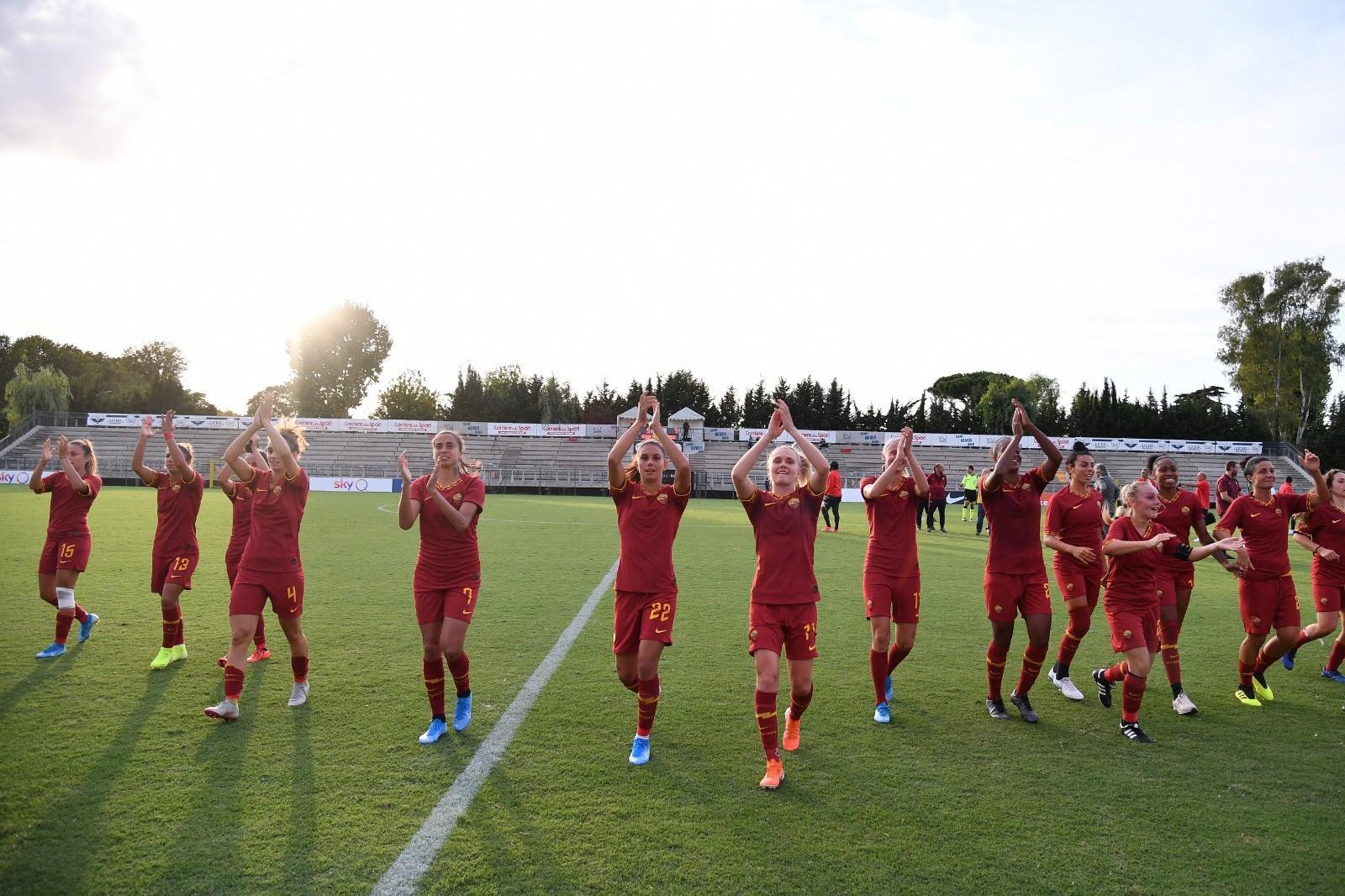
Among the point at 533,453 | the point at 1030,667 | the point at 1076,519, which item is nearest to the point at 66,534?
the point at 1030,667

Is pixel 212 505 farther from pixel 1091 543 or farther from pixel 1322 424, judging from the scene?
pixel 1322 424

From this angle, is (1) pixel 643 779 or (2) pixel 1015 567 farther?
(2) pixel 1015 567

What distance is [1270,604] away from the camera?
22.5 ft

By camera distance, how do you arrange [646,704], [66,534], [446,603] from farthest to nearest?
1. [66,534]
2. [446,603]
3. [646,704]

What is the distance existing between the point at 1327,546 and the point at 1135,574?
292 centimetres

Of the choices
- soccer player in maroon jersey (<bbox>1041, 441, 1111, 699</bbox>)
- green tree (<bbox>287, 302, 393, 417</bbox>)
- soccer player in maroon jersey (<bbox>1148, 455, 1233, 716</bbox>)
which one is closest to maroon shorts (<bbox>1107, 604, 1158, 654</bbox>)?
soccer player in maroon jersey (<bbox>1041, 441, 1111, 699</bbox>)

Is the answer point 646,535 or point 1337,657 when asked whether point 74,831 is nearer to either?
point 646,535

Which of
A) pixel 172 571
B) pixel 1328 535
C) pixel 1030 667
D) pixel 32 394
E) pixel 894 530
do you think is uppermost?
pixel 32 394

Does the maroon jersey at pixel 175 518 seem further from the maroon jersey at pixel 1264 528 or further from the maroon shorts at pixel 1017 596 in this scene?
the maroon jersey at pixel 1264 528

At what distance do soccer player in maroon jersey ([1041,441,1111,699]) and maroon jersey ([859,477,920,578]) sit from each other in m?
1.15

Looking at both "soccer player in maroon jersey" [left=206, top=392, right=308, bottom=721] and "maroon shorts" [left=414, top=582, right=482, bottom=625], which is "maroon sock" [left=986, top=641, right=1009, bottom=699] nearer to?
"maroon shorts" [left=414, top=582, right=482, bottom=625]

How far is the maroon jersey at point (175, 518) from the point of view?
716 cm

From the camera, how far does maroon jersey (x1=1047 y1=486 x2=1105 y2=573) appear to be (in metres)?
6.43

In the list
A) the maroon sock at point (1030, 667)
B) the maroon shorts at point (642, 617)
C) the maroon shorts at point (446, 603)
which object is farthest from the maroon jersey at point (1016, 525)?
the maroon shorts at point (446, 603)
